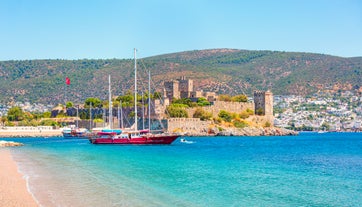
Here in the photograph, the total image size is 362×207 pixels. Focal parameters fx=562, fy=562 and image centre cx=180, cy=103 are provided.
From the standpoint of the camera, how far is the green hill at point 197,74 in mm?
109438

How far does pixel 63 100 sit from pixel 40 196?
9811 centimetres

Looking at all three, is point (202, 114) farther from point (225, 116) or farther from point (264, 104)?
point (264, 104)

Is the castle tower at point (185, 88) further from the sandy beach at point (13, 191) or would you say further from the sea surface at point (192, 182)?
the sandy beach at point (13, 191)

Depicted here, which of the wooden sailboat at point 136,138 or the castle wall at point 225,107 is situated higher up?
the castle wall at point 225,107

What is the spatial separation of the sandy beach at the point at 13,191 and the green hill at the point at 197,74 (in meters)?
76.6

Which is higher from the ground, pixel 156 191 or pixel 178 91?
pixel 178 91

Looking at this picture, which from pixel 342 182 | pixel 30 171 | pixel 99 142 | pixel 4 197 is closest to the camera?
pixel 4 197

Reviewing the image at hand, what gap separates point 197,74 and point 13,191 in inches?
3650

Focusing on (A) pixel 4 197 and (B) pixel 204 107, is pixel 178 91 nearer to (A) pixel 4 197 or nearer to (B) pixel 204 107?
(B) pixel 204 107

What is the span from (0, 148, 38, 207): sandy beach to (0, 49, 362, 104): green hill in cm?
7662

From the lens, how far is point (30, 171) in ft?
70.5

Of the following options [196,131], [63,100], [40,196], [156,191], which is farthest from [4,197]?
[63,100]

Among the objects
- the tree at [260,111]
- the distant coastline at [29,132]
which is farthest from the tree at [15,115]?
the tree at [260,111]

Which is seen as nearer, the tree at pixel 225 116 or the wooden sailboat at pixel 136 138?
the wooden sailboat at pixel 136 138
